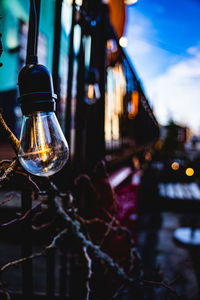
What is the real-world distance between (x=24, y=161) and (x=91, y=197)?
1.24 meters

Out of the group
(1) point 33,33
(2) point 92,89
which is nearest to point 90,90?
(2) point 92,89

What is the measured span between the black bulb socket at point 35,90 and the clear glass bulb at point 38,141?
3cm

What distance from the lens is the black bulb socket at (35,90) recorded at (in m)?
0.73

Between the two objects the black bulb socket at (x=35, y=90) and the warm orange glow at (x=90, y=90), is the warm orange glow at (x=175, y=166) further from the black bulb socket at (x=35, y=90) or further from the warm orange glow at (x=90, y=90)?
the black bulb socket at (x=35, y=90)

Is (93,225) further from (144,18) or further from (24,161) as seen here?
(144,18)

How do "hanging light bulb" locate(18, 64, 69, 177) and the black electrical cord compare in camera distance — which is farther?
the black electrical cord

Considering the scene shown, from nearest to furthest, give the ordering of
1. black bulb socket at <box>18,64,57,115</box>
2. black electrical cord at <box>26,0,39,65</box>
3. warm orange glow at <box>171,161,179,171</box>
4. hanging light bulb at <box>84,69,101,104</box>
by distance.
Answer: black bulb socket at <box>18,64,57,115</box> < black electrical cord at <box>26,0,39,65</box> < hanging light bulb at <box>84,69,101,104</box> < warm orange glow at <box>171,161,179,171</box>

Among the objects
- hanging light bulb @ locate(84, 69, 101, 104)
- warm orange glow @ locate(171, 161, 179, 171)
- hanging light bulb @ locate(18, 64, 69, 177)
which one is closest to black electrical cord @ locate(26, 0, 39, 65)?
hanging light bulb @ locate(18, 64, 69, 177)

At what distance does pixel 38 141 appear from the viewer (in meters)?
0.78

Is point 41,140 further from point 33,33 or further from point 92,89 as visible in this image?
point 92,89

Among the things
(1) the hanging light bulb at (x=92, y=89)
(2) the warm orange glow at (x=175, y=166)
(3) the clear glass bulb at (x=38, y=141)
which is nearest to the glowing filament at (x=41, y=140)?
(3) the clear glass bulb at (x=38, y=141)

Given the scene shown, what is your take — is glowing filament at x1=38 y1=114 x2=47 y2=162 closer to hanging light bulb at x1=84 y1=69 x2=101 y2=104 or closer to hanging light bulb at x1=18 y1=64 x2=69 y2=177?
hanging light bulb at x1=18 y1=64 x2=69 y2=177

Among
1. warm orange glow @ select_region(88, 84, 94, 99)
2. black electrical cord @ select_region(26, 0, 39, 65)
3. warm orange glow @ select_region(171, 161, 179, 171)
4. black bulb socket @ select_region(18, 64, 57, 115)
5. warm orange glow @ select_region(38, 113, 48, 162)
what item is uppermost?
warm orange glow @ select_region(88, 84, 94, 99)

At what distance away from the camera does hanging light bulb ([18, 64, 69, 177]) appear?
74 centimetres
